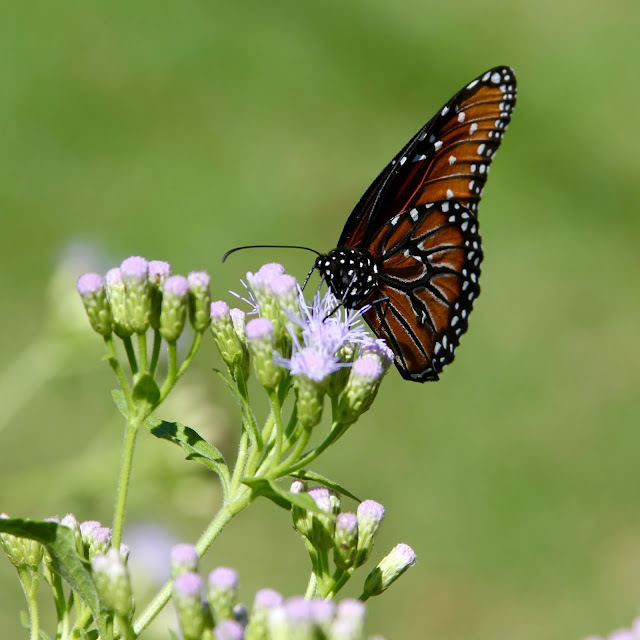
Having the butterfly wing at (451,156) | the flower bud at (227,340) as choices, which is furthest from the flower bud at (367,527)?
the butterfly wing at (451,156)

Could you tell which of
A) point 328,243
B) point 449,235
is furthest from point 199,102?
point 449,235

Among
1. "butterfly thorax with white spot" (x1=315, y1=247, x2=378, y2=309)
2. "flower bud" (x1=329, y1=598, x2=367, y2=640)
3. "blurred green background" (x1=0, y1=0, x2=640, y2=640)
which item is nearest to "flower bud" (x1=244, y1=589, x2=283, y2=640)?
"flower bud" (x1=329, y1=598, x2=367, y2=640)

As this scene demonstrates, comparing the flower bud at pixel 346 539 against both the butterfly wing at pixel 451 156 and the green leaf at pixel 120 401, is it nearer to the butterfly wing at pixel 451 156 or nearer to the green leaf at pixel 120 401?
the green leaf at pixel 120 401

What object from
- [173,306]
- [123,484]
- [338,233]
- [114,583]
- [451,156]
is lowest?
[114,583]

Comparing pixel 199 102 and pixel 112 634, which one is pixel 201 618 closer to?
pixel 112 634

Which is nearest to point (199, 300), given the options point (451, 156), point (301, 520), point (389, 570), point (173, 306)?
point (173, 306)

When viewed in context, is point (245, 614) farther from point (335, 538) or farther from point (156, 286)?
point (156, 286)

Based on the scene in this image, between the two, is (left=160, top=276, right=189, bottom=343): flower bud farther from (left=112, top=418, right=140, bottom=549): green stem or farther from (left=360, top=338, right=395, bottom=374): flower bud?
(left=360, top=338, right=395, bottom=374): flower bud
